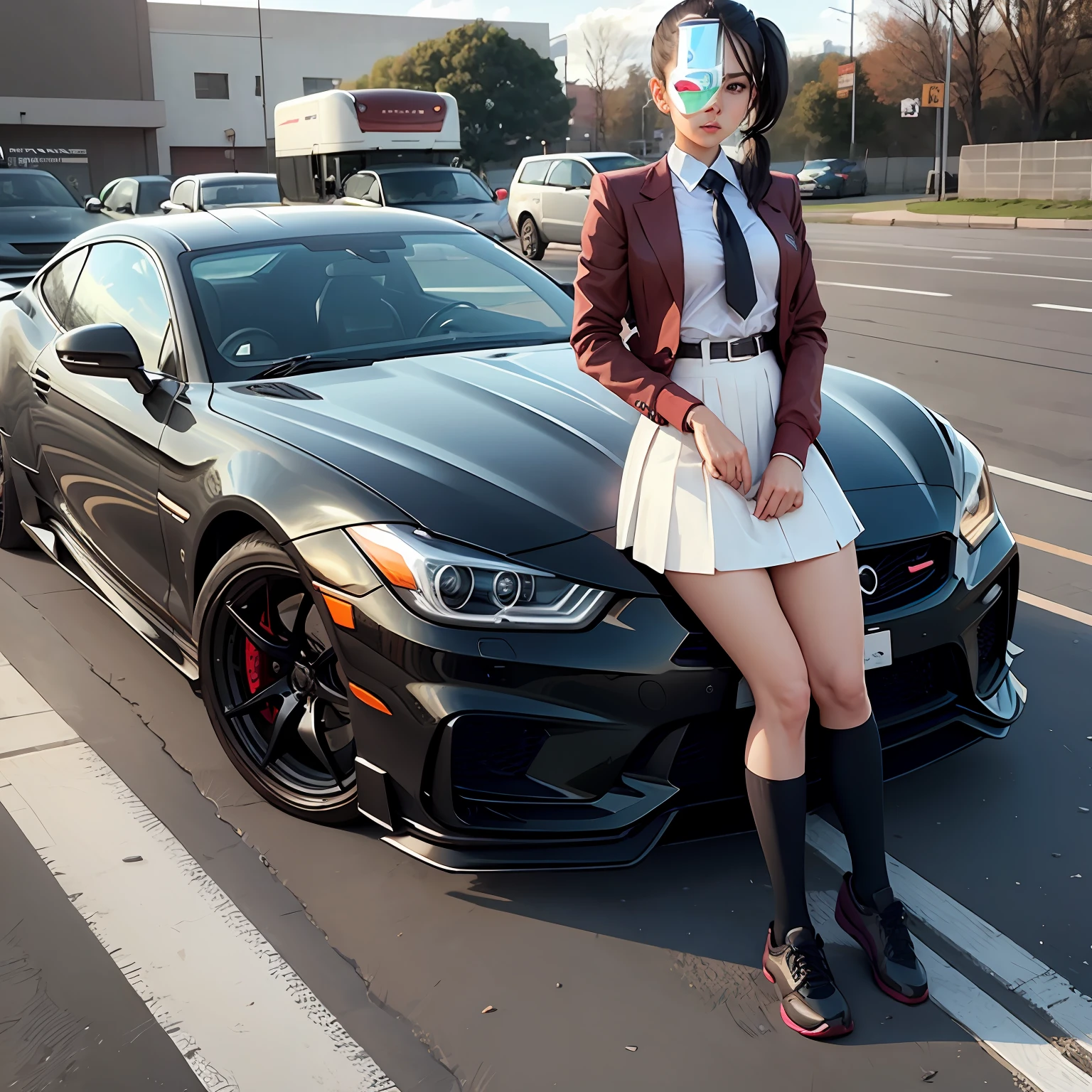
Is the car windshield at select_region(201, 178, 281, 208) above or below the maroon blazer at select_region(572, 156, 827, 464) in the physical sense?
above

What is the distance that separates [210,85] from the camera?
62.8m

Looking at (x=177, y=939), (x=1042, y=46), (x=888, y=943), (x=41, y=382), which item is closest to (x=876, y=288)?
(x=41, y=382)

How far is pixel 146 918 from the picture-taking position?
2.85m

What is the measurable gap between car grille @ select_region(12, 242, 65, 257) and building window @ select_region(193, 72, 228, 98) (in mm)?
52127

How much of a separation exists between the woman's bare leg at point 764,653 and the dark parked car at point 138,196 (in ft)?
68.8

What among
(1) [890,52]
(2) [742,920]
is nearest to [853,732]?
(2) [742,920]

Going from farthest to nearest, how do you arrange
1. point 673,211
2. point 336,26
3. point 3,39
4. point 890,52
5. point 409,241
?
point 336,26 < point 890,52 < point 3,39 < point 409,241 < point 673,211

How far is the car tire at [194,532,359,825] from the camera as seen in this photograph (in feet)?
10.1

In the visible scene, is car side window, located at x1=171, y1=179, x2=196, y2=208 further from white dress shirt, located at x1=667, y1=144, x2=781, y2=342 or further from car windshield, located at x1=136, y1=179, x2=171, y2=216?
white dress shirt, located at x1=667, y1=144, x2=781, y2=342

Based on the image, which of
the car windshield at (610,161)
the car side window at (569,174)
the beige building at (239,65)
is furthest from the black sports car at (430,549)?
the beige building at (239,65)

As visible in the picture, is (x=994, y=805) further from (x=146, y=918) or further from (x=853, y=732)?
(x=146, y=918)

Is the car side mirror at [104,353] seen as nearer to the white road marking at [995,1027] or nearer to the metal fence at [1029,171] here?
the white road marking at [995,1027]

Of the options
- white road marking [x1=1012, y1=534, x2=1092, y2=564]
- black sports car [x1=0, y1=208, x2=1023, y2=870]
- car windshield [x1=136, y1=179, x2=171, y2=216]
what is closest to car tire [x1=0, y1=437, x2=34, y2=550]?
black sports car [x1=0, y1=208, x2=1023, y2=870]

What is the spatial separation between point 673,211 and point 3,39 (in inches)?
2208
